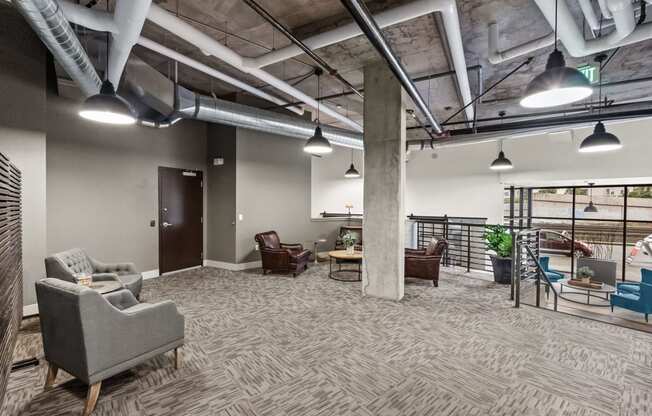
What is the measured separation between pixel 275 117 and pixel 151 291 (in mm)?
3650

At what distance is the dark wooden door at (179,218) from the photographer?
20.6 ft

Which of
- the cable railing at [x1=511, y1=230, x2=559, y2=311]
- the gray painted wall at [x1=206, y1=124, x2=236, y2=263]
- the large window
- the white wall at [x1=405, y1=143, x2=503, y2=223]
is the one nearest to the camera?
the cable railing at [x1=511, y1=230, x2=559, y2=311]

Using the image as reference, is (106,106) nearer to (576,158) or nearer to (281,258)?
(281,258)

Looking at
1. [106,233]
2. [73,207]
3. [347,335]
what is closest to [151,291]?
[106,233]

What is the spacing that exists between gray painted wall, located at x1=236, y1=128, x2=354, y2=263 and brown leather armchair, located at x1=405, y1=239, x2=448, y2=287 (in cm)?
317

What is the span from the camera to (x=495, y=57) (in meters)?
3.78

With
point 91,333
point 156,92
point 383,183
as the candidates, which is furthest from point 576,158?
point 91,333

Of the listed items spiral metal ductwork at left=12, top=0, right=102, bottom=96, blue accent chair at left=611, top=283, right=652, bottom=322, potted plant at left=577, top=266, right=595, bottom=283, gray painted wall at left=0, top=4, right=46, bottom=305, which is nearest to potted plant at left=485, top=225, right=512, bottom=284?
potted plant at left=577, top=266, right=595, bottom=283

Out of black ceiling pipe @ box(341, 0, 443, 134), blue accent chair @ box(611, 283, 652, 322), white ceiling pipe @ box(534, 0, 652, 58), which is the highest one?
white ceiling pipe @ box(534, 0, 652, 58)

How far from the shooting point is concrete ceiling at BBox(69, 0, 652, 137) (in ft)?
11.6

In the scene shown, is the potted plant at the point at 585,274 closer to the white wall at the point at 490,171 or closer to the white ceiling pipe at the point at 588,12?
the white wall at the point at 490,171

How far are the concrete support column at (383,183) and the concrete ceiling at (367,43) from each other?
0.52m

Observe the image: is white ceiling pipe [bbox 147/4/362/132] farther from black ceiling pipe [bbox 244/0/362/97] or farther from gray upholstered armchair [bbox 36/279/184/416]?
gray upholstered armchair [bbox 36/279/184/416]

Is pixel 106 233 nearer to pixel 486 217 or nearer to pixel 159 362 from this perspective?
pixel 159 362
